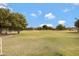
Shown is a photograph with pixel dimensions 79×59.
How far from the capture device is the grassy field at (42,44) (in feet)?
7.53

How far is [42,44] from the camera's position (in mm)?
2316

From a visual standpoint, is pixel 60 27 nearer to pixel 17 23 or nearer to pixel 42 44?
pixel 42 44

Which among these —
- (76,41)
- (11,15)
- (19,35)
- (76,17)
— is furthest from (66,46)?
(11,15)

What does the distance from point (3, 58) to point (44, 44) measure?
15.8 inches

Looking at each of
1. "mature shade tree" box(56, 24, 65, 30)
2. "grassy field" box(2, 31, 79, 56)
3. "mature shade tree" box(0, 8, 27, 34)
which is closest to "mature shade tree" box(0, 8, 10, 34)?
"mature shade tree" box(0, 8, 27, 34)

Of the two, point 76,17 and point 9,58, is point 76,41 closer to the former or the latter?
point 76,17

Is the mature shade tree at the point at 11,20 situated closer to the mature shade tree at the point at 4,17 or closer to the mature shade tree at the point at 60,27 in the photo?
the mature shade tree at the point at 4,17

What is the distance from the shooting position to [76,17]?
228cm

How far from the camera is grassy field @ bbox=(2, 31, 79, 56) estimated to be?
90.4 inches

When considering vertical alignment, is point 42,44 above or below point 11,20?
below

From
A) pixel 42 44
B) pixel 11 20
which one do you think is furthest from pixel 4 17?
pixel 42 44

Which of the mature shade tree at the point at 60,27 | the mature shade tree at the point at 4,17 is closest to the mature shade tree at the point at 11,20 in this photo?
the mature shade tree at the point at 4,17

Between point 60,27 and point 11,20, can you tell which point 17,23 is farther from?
point 60,27

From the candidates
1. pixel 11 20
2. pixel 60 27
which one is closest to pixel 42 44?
pixel 60 27
